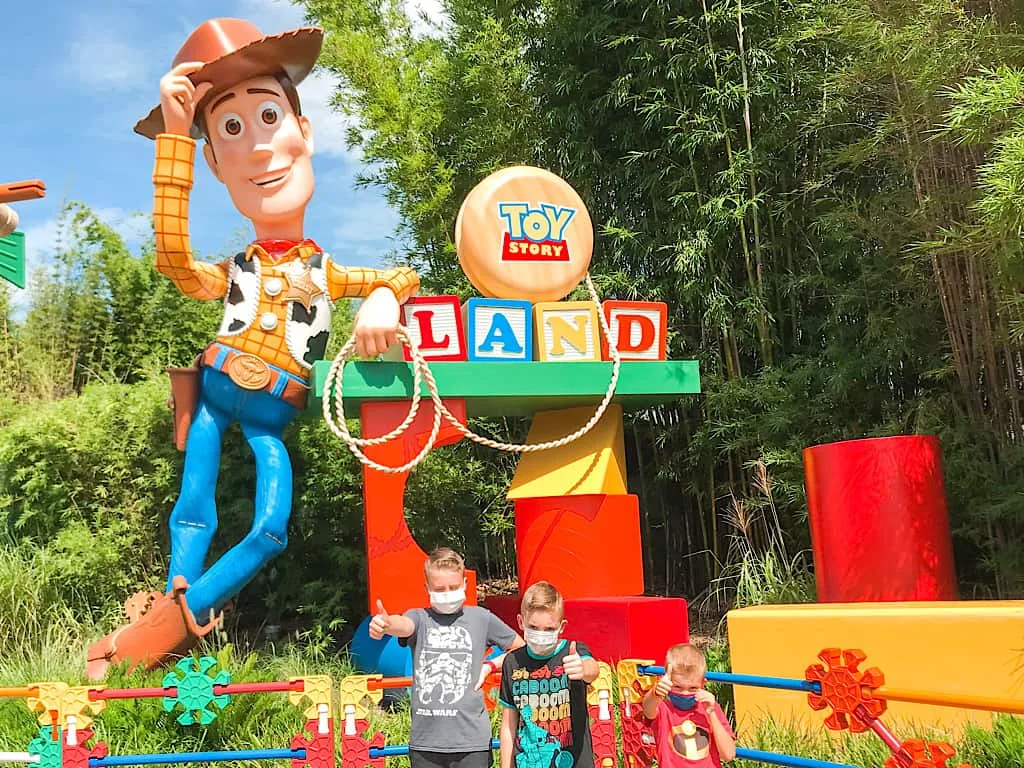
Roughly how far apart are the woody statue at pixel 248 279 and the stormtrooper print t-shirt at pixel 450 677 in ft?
8.05

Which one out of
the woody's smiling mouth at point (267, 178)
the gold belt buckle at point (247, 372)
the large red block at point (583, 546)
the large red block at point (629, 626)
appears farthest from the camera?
the woody's smiling mouth at point (267, 178)

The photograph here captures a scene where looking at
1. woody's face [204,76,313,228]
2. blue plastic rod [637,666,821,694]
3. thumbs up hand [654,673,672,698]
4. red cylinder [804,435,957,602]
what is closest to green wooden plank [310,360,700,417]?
woody's face [204,76,313,228]

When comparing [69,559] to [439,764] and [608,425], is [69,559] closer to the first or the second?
[608,425]

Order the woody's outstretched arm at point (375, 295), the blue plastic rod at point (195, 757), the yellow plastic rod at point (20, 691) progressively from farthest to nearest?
1. the woody's outstretched arm at point (375, 295)
2. the yellow plastic rod at point (20, 691)
3. the blue plastic rod at point (195, 757)

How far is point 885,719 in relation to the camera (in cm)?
397

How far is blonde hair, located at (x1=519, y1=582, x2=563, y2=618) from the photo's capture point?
2.88m

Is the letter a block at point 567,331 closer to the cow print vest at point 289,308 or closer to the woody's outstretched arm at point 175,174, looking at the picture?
the cow print vest at point 289,308

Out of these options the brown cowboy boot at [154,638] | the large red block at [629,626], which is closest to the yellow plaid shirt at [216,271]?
the brown cowboy boot at [154,638]

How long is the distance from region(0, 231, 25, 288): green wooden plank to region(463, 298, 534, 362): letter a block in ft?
7.53

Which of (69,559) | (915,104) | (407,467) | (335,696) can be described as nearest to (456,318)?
(407,467)

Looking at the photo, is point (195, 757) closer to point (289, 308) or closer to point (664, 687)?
point (664, 687)

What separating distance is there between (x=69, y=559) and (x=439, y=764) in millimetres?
4741

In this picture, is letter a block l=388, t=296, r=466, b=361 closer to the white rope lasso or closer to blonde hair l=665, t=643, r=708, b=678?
the white rope lasso

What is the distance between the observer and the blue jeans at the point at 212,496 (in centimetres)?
549
